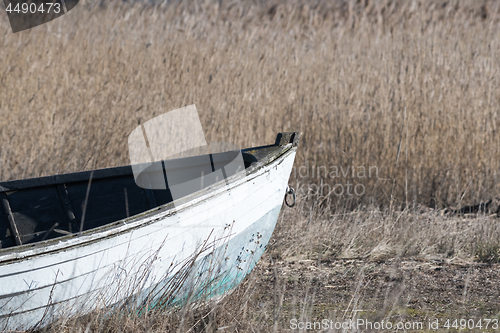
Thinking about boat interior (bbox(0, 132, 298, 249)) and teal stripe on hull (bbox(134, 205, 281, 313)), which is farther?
boat interior (bbox(0, 132, 298, 249))

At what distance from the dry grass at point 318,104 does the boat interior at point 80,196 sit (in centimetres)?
107

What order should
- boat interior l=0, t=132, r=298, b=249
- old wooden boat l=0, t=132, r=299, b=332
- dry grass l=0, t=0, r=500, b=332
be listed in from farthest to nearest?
dry grass l=0, t=0, r=500, b=332 < boat interior l=0, t=132, r=298, b=249 < old wooden boat l=0, t=132, r=299, b=332

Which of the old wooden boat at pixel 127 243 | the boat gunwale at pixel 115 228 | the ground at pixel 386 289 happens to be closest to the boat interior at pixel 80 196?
the old wooden boat at pixel 127 243

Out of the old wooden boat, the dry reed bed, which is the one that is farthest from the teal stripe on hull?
the dry reed bed

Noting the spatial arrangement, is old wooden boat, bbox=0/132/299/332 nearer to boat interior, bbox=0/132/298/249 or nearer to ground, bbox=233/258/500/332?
boat interior, bbox=0/132/298/249

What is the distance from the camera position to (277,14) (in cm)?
782

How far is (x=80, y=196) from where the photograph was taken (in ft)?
12.8

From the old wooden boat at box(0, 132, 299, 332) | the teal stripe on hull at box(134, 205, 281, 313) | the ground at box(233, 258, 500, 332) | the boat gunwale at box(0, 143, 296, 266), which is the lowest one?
the ground at box(233, 258, 500, 332)

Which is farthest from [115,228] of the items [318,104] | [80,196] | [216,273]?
[318,104]

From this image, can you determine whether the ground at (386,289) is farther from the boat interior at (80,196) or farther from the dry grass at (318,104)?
the boat interior at (80,196)

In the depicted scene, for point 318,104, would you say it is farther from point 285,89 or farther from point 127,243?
point 127,243

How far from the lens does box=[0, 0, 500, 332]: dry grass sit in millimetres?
4816

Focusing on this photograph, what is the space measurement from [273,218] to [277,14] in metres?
5.18

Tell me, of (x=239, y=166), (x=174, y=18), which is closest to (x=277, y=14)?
(x=174, y=18)
